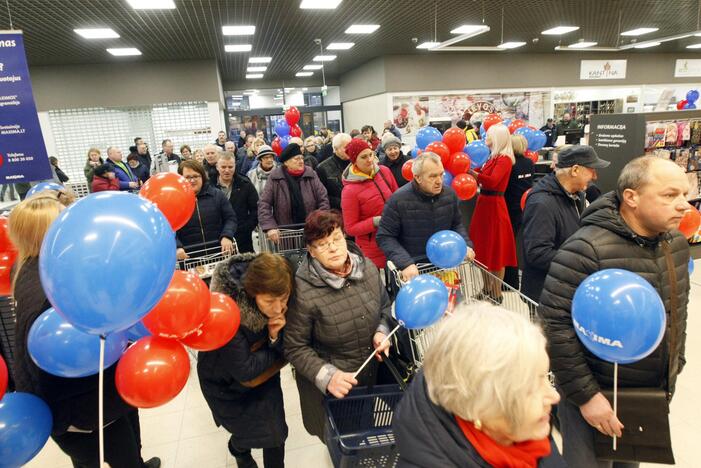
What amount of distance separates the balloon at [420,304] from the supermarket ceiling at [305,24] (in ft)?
22.0

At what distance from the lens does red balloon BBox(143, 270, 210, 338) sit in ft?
4.67

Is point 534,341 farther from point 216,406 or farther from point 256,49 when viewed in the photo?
point 256,49

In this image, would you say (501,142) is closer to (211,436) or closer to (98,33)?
(211,436)

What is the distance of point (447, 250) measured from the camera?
2.55 m

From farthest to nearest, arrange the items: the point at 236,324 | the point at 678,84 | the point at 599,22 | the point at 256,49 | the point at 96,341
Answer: the point at 678,84, the point at 256,49, the point at 599,22, the point at 236,324, the point at 96,341

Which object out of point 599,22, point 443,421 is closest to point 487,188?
point 443,421

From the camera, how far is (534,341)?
104 centimetres

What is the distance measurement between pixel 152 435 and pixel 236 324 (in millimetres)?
1802

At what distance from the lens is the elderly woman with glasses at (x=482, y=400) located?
3.27 feet

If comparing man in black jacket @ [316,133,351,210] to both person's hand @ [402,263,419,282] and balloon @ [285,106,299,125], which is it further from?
balloon @ [285,106,299,125]

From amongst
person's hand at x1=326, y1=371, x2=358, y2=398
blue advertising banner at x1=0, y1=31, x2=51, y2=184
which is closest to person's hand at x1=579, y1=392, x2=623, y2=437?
person's hand at x1=326, y1=371, x2=358, y2=398

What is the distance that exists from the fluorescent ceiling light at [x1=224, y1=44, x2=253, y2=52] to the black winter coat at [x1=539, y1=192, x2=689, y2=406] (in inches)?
414

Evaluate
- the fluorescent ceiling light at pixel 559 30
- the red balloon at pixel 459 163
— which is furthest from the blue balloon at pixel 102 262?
the fluorescent ceiling light at pixel 559 30

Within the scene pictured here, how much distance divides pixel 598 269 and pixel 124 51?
11.3 metres
